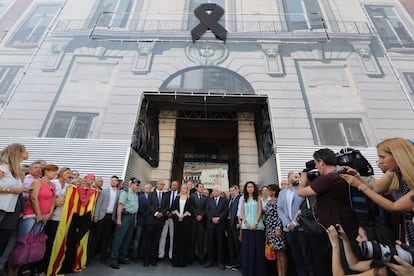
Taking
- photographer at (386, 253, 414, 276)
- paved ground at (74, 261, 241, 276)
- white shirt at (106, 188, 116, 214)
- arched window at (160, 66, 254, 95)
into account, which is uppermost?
arched window at (160, 66, 254, 95)

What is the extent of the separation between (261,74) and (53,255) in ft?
22.4

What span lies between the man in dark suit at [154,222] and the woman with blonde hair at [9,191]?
1893 millimetres

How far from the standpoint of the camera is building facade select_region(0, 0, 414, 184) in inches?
242

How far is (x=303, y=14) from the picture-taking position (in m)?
8.36

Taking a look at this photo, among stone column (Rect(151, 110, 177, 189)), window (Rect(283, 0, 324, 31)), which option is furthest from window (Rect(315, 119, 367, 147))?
stone column (Rect(151, 110, 177, 189))

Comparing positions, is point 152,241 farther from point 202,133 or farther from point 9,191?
point 202,133

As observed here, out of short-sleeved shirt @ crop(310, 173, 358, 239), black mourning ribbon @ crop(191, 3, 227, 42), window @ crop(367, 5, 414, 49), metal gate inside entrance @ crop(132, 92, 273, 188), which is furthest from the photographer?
black mourning ribbon @ crop(191, 3, 227, 42)

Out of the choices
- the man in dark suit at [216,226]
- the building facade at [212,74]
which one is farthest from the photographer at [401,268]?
the building facade at [212,74]

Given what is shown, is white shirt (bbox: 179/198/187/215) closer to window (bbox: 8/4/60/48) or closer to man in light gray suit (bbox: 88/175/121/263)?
man in light gray suit (bbox: 88/175/121/263)

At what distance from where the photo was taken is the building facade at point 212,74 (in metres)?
6.14

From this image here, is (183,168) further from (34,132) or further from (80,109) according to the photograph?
(34,132)

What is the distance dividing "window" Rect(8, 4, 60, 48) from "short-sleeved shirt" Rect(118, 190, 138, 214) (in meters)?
7.54

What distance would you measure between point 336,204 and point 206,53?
7.02 meters

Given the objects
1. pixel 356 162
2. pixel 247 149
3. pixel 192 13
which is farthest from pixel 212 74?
pixel 356 162
